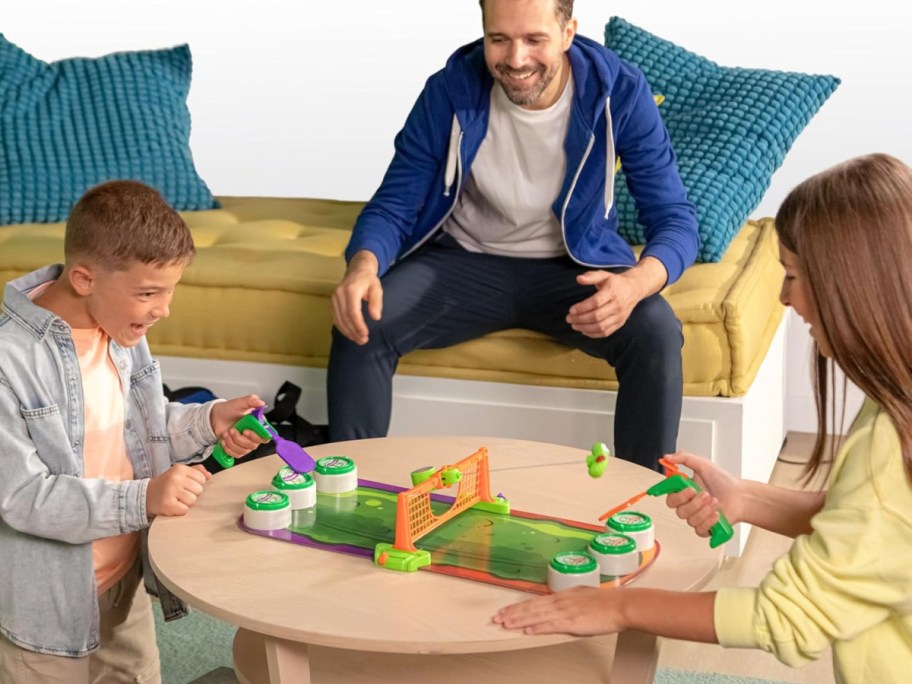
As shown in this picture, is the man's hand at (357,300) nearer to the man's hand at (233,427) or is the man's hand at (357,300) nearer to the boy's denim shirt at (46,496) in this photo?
Answer: the man's hand at (233,427)

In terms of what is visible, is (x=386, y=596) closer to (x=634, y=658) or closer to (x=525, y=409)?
(x=634, y=658)

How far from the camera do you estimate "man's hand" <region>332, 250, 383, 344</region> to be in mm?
1950

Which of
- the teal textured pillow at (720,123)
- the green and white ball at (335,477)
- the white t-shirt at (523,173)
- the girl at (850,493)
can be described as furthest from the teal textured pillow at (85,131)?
the girl at (850,493)

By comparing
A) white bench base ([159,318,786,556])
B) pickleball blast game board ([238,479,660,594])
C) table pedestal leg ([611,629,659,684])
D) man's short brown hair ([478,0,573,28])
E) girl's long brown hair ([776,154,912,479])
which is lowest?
white bench base ([159,318,786,556])

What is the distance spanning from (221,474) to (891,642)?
80 cm

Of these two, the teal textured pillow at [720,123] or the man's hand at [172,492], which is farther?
the teal textured pillow at [720,123]

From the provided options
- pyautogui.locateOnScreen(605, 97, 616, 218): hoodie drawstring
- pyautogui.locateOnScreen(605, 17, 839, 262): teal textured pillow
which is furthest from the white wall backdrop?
pyautogui.locateOnScreen(605, 97, 616, 218): hoodie drawstring

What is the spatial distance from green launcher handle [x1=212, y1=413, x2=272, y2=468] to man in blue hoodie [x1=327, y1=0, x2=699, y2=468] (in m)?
0.52

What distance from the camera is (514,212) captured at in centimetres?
216

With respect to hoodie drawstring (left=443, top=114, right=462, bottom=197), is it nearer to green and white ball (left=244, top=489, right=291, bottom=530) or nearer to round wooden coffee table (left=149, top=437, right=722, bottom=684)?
round wooden coffee table (left=149, top=437, right=722, bottom=684)

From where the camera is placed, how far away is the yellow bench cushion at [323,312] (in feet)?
6.82

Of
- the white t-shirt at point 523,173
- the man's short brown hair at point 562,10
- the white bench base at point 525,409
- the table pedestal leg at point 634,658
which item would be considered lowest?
the white bench base at point 525,409

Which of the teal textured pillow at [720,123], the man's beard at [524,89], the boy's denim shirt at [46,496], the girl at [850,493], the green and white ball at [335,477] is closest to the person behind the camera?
the girl at [850,493]

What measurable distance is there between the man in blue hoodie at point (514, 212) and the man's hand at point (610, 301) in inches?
0.5
